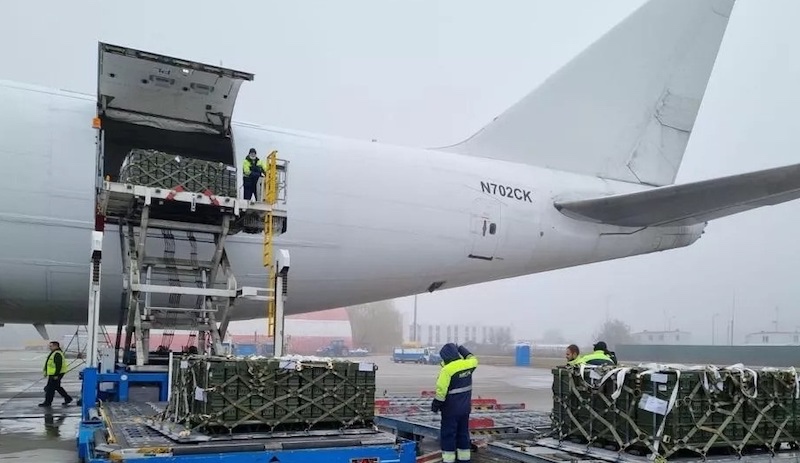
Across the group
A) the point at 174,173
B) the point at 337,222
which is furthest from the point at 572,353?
the point at 174,173

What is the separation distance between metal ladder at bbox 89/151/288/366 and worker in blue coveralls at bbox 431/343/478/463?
275 centimetres

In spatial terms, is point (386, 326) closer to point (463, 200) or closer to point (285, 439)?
point (463, 200)

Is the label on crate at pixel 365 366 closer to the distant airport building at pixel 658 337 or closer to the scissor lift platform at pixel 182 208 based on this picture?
the scissor lift platform at pixel 182 208

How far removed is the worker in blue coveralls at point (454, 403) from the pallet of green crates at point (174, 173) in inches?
164

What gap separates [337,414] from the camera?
273 inches

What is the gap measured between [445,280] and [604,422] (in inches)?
256

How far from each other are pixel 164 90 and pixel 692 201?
8.97 m

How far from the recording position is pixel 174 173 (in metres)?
9.70

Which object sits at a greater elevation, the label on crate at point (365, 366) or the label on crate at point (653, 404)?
the label on crate at point (365, 366)

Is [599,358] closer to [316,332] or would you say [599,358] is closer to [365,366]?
[365,366]

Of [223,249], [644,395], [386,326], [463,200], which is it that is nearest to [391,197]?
[463,200]

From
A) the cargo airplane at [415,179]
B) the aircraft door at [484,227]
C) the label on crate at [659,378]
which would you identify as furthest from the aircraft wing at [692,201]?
the label on crate at [659,378]

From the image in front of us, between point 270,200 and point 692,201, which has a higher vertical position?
point 692,201

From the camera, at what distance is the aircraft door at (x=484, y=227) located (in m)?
13.1
